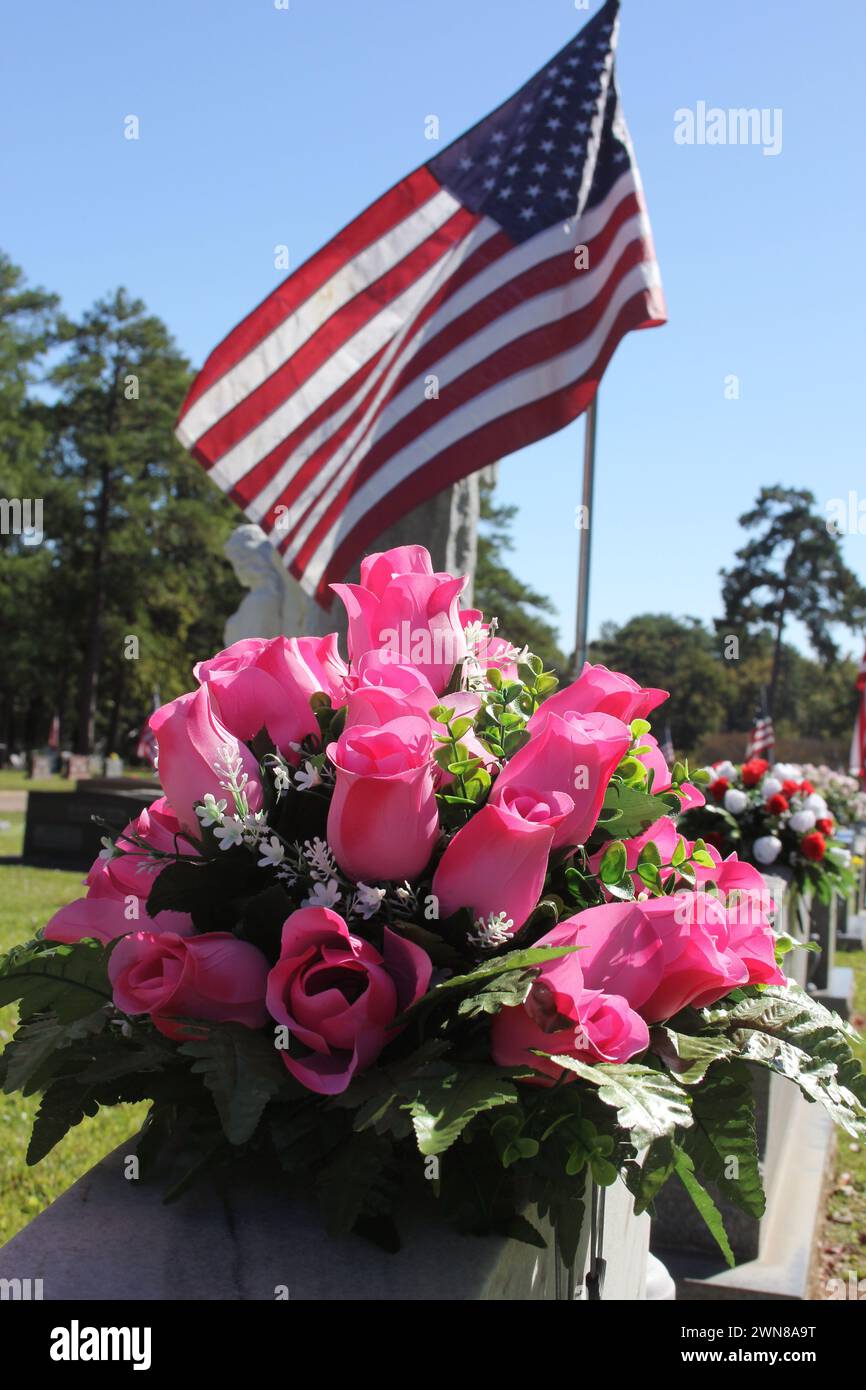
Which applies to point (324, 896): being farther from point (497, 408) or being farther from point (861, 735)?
point (861, 735)

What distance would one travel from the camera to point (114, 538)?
→ 4169 cm

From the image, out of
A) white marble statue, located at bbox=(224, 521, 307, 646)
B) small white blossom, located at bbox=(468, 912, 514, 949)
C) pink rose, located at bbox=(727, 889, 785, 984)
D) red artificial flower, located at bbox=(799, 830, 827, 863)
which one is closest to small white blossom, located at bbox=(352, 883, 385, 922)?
small white blossom, located at bbox=(468, 912, 514, 949)

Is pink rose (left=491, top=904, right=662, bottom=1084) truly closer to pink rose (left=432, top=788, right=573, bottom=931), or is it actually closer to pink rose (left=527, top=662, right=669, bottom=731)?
pink rose (left=432, top=788, right=573, bottom=931)

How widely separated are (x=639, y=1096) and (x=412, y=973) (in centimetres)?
27

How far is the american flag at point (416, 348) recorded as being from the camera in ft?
19.3

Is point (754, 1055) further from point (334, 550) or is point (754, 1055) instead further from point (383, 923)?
point (334, 550)

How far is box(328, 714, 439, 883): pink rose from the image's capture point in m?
1.35

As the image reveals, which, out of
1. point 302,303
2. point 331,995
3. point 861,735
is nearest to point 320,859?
point 331,995

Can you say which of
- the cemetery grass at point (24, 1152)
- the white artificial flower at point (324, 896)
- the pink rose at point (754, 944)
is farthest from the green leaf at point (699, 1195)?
the cemetery grass at point (24, 1152)

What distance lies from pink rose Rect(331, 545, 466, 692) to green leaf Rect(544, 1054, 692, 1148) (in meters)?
0.61

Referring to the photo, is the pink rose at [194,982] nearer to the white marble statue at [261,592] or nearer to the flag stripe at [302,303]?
the flag stripe at [302,303]

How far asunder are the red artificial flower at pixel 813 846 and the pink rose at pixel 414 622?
527cm
